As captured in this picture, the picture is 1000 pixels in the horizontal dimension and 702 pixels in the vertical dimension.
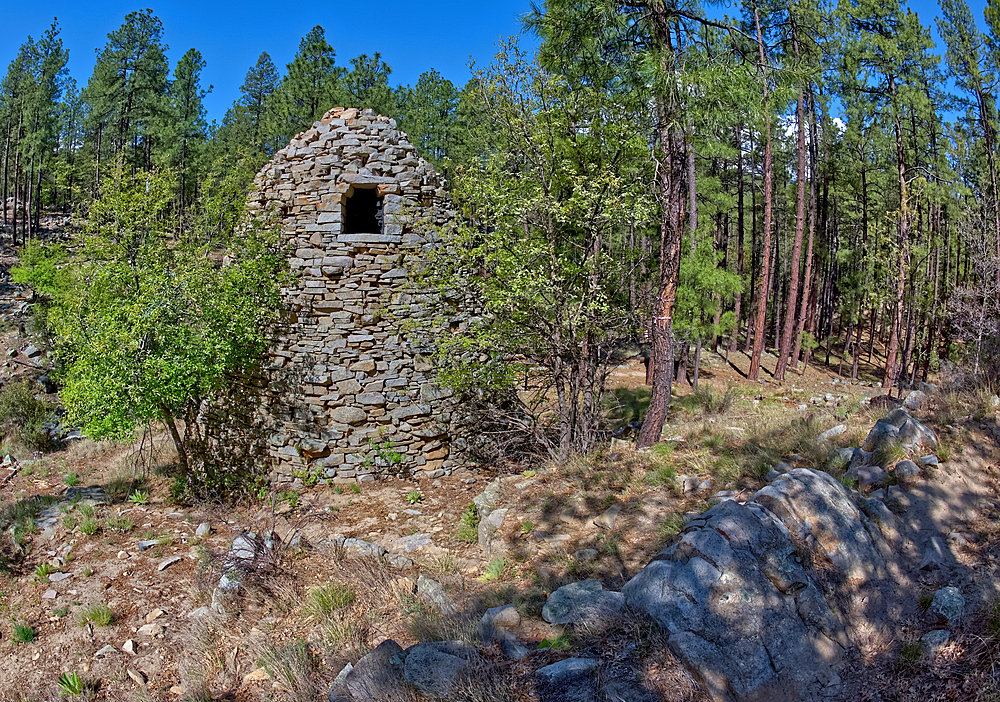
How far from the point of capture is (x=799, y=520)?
4504 millimetres

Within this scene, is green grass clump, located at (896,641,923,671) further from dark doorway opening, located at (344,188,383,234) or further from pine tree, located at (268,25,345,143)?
pine tree, located at (268,25,345,143)

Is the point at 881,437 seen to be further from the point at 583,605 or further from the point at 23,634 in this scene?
the point at 23,634

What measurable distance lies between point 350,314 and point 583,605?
5941 mm

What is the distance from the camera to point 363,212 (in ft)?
35.1

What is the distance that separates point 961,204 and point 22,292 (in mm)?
39214

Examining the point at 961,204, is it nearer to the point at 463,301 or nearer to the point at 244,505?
the point at 463,301

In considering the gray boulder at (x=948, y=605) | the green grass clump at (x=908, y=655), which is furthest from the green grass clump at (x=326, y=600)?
the gray boulder at (x=948, y=605)

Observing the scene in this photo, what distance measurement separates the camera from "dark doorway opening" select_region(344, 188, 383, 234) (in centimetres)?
994

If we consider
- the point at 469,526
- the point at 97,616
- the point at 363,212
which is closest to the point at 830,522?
the point at 469,526

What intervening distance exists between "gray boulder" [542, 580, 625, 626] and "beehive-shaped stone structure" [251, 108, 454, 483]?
4854 mm

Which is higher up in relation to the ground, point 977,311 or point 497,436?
point 977,311

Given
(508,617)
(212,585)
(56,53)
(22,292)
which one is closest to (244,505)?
(212,585)

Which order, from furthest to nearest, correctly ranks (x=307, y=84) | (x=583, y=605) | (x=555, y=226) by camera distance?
(x=307, y=84)
(x=555, y=226)
(x=583, y=605)

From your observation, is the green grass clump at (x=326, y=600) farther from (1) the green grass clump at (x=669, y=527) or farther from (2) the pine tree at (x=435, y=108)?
(2) the pine tree at (x=435, y=108)
